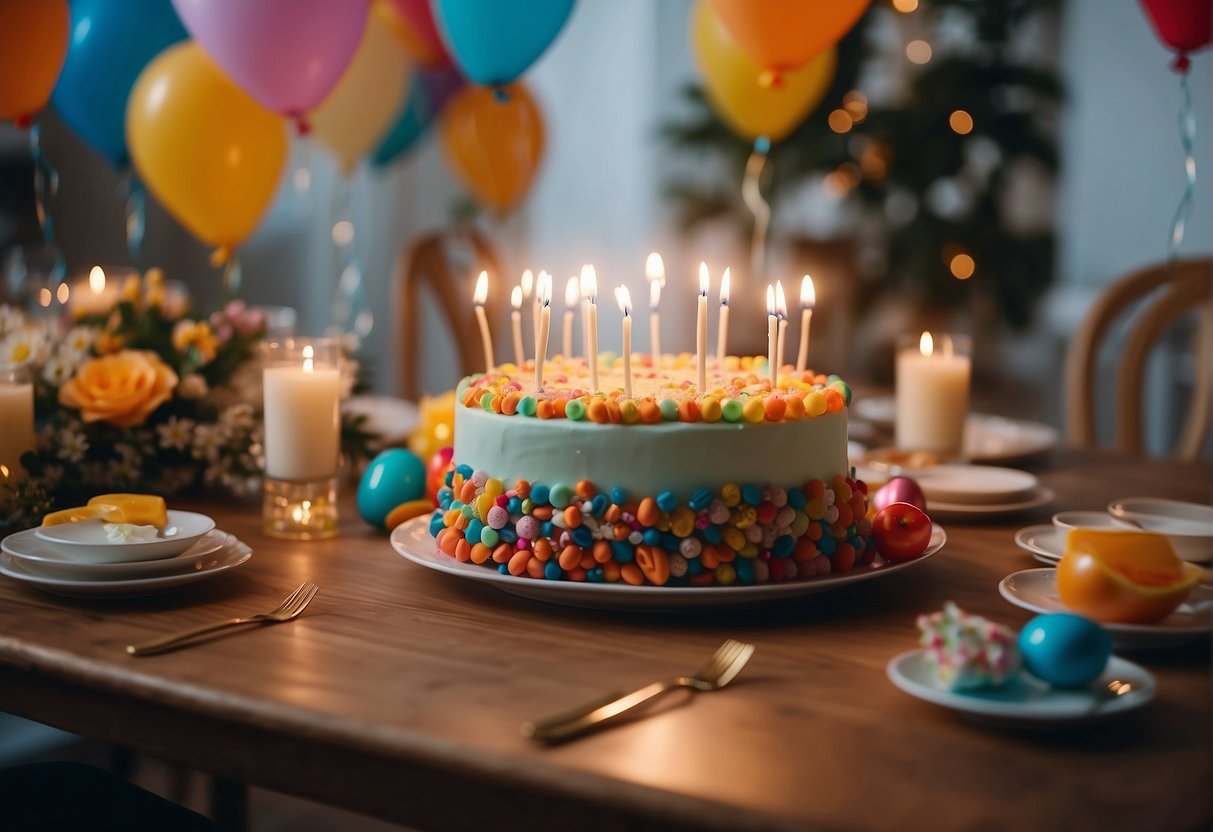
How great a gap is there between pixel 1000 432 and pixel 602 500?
4.01ft

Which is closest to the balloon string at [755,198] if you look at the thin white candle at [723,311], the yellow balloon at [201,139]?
the yellow balloon at [201,139]

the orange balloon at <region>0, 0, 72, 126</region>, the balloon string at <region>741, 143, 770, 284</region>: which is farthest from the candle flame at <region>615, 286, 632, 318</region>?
the balloon string at <region>741, 143, 770, 284</region>

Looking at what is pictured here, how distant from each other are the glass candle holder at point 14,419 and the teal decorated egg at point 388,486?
0.42 metres

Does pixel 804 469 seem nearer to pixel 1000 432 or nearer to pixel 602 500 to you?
pixel 602 500

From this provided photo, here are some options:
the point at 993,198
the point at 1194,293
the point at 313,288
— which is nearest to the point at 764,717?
the point at 1194,293

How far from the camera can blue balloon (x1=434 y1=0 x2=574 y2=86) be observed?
2.00 meters

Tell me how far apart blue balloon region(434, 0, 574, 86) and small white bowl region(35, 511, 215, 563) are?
3.48 feet

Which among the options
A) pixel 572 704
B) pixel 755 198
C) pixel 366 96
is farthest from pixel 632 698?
pixel 755 198

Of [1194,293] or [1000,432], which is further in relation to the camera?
[1194,293]

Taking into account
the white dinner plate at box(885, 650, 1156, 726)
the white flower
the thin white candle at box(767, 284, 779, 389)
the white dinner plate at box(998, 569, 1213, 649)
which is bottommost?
the white dinner plate at box(885, 650, 1156, 726)

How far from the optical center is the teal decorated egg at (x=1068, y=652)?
904mm

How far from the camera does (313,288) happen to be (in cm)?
474

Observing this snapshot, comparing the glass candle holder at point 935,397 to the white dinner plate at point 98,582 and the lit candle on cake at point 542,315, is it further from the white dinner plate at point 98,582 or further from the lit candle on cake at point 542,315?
the white dinner plate at point 98,582

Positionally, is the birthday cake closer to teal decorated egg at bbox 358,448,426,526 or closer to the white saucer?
teal decorated egg at bbox 358,448,426,526
